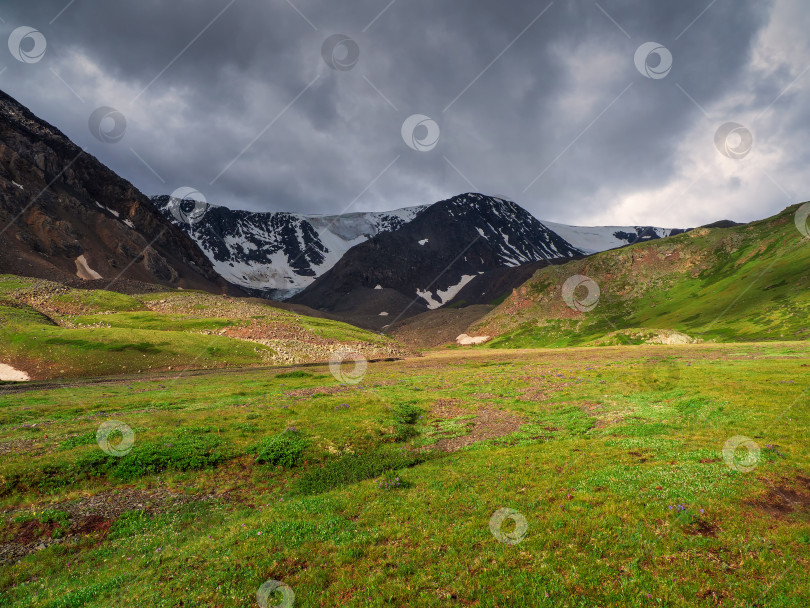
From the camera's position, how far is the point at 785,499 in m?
13.2

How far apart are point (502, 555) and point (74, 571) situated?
13.1 metres

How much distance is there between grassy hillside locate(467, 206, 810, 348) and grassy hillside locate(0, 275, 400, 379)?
215 ft

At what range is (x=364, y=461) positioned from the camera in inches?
833

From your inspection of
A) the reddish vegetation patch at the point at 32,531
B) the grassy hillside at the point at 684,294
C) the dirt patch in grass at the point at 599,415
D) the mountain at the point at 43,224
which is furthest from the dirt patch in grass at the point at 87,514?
the mountain at the point at 43,224

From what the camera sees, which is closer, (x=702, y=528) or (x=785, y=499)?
(x=702, y=528)

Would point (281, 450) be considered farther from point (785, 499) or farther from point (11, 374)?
point (11, 374)

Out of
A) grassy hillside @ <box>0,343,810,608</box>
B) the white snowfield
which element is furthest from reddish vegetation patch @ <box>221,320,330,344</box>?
grassy hillside @ <box>0,343,810,608</box>

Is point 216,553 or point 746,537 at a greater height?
point 746,537

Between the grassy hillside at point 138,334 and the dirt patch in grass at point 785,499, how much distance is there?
259 ft

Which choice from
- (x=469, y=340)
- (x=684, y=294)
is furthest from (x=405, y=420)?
(x=684, y=294)

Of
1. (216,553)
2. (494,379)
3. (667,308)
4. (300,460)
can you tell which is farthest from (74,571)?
(667,308)

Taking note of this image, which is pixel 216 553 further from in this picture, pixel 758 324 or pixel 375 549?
pixel 758 324

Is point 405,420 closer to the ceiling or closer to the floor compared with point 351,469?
closer to the ceiling

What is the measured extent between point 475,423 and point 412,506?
604 inches
